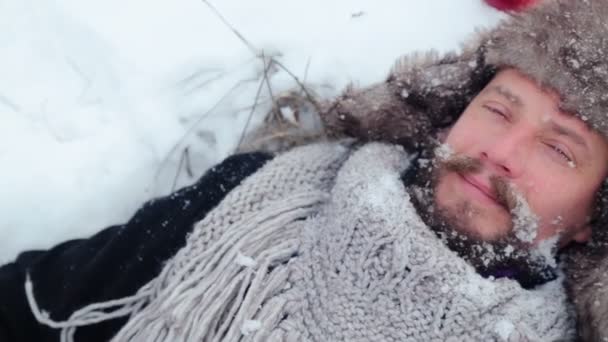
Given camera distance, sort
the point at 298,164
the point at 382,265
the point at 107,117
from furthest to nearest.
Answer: the point at 107,117, the point at 298,164, the point at 382,265

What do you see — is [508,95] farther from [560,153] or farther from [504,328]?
[504,328]

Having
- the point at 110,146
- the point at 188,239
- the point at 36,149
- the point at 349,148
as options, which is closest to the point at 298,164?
the point at 349,148

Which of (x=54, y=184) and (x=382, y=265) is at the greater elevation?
(x=54, y=184)

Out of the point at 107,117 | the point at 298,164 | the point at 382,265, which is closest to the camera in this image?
the point at 382,265

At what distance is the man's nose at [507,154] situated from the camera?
4.14 feet

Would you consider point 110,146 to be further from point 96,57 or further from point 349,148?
point 349,148

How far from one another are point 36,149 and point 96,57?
0.22 metres

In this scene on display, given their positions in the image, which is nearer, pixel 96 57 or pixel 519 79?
pixel 519 79

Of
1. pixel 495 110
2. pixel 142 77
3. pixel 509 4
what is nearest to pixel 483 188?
pixel 495 110

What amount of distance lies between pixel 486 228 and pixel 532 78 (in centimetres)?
26

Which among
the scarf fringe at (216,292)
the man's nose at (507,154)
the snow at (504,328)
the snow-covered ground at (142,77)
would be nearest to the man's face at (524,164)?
the man's nose at (507,154)

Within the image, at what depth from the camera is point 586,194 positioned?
1.30 metres

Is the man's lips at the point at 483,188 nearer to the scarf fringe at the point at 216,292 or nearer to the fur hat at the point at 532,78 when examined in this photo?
the fur hat at the point at 532,78

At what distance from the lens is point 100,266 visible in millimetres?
1316
